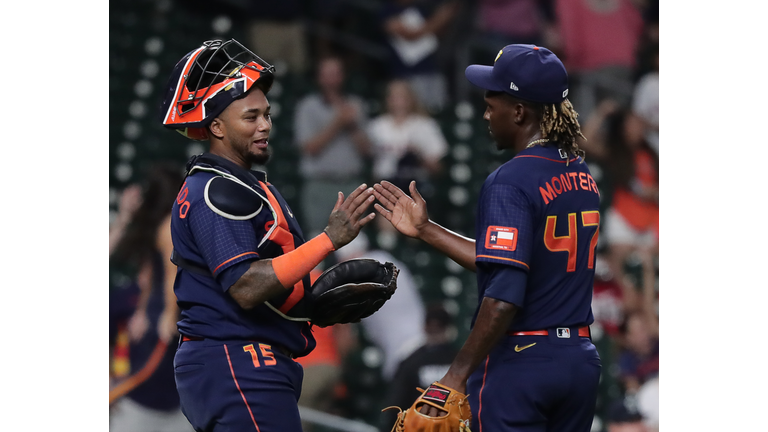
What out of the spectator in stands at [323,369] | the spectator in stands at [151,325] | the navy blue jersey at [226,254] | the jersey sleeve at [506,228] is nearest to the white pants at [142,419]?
the spectator in stands at [151,325]

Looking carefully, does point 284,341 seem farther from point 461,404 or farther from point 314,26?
point 314,26

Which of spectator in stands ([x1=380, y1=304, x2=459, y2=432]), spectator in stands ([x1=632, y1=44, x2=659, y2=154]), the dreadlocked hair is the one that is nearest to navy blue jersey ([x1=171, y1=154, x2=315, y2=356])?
the dreadlocked hair

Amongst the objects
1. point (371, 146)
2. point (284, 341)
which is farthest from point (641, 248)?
point (284, 341)

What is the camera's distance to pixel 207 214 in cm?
313

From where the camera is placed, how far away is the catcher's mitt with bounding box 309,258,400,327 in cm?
347

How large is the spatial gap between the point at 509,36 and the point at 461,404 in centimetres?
651

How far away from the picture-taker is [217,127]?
340 centimetres

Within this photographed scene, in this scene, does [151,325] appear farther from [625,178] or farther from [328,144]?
[625,178]

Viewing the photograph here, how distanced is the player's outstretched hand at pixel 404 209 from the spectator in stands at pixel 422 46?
5.19 meters

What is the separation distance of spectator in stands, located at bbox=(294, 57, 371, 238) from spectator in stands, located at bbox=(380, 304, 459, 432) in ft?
6.46

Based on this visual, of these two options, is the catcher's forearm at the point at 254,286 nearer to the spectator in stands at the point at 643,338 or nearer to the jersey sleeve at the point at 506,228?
the jersey sleeve at the point at 506,228

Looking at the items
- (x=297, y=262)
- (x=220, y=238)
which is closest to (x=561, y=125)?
(x=297, y=262)

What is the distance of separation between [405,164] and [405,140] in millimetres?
255

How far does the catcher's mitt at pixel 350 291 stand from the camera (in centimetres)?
347
